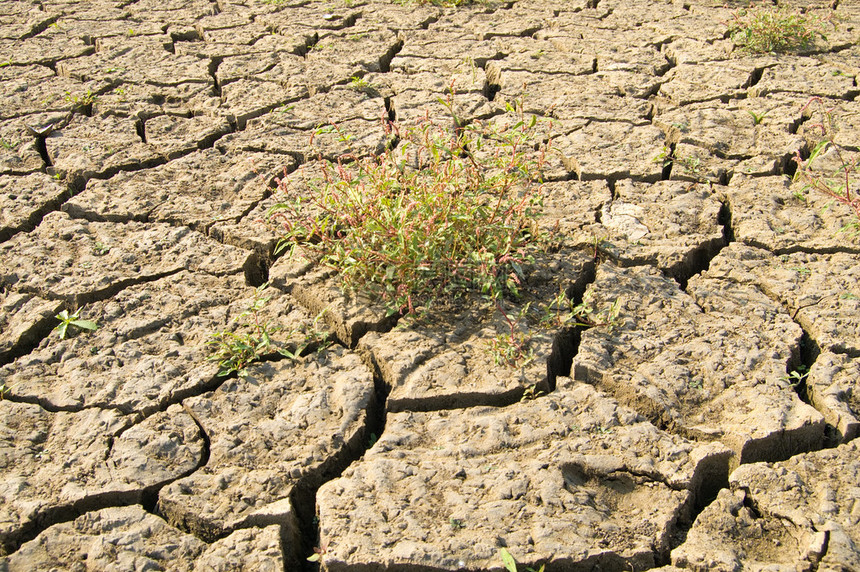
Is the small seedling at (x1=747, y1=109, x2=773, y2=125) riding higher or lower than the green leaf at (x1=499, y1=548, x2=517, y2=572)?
higher

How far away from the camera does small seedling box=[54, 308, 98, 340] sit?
8.30ft

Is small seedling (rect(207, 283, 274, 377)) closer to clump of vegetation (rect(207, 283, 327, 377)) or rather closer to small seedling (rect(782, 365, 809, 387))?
clump of vegetation (rect(207, 283, 327, 377))

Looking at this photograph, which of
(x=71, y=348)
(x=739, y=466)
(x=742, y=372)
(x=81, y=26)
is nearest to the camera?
(x=739, y=466)

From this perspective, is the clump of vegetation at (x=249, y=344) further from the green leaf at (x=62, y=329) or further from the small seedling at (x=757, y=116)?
the small seedling at (x=757, y=116)

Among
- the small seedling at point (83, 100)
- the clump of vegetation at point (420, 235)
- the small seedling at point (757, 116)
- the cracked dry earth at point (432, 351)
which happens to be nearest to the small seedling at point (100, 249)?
the cracked dry earth at point (432, 351)

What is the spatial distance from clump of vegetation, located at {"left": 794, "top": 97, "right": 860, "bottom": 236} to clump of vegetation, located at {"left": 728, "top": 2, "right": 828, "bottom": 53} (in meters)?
0.96

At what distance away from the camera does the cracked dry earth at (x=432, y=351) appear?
189cm

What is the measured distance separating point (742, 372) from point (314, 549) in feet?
4.44

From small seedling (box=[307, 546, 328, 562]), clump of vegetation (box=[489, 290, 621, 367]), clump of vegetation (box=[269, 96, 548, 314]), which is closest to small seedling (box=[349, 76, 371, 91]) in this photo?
clump of vegetation (box=[269, 96, 548, 314])

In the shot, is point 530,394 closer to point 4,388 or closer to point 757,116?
point 4,388

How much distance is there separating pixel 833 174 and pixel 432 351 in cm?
201

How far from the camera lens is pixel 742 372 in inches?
89.9

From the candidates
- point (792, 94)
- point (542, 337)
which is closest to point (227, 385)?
point (542, 337)

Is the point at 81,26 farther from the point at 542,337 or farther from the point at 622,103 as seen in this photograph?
the point at 542,337
